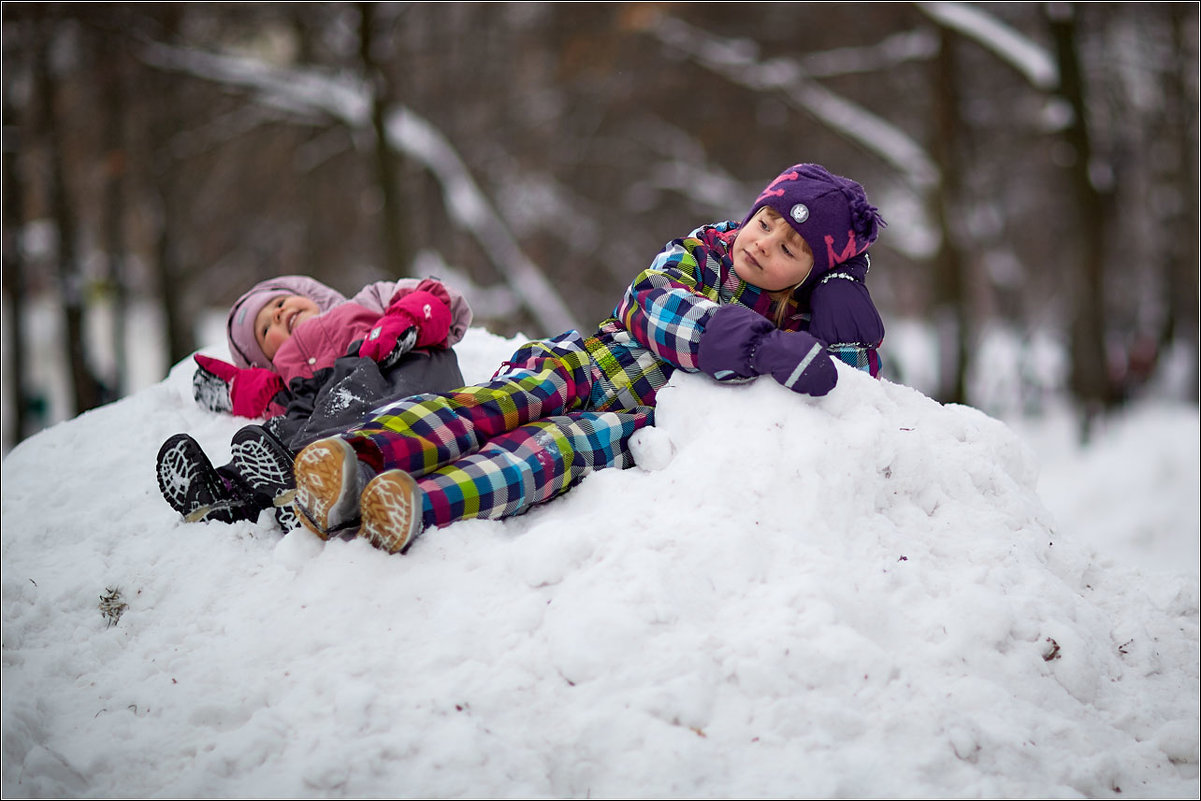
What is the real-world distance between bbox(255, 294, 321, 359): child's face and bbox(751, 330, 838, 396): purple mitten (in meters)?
2.30

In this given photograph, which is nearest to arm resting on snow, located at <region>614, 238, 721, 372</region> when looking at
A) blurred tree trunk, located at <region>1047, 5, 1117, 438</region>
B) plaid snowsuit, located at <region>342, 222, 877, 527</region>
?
plaid snowsuit, located at <region>342, 222, 877, 527</region>

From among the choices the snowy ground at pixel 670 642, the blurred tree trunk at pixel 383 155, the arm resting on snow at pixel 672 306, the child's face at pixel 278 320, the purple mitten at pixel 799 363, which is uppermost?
the blurred tree trunk at pixel 383 155

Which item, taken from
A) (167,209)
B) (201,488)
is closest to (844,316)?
(201,488)

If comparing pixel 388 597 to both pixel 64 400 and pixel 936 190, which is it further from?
pixel 64 400

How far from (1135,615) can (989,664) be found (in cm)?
87

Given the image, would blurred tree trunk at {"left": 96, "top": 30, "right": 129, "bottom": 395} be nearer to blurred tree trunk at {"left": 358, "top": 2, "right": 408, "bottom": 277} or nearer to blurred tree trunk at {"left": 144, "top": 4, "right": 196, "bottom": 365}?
blurred tree trunk at {"left": 144, "top": 4, "right": 196, "bottom": 365}

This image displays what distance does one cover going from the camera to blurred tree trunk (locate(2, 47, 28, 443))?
32.7 feet

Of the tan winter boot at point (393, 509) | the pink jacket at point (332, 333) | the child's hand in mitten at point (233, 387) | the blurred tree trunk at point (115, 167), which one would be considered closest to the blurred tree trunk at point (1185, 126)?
the pink jacket at point (332, 333)

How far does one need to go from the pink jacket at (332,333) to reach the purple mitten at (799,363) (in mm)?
1535

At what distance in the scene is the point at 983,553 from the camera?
8.86 feet

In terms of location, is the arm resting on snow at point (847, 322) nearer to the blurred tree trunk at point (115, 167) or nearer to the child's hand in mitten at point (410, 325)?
the child's hand in mitten at point (410, 325)

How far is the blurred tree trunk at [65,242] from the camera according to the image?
9906 mm

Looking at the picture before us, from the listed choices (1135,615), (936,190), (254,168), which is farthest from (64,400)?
(1135,615)

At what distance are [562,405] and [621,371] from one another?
258mm
